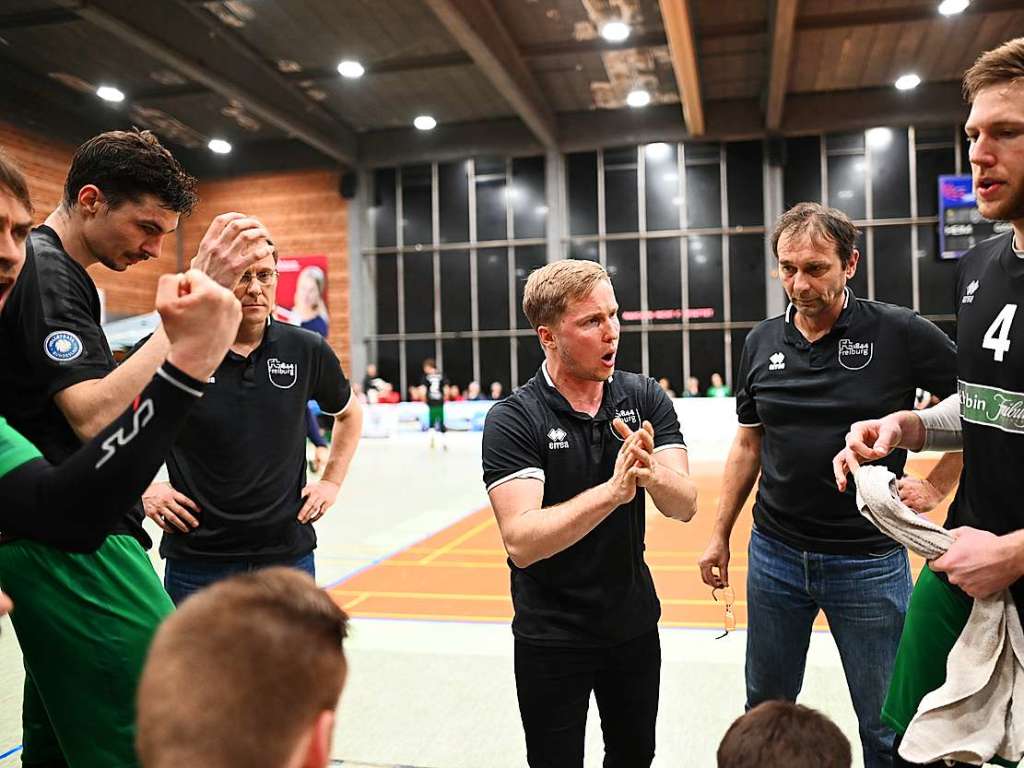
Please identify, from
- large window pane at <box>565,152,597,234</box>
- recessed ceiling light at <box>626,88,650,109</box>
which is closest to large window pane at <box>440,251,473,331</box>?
large window pane at <box>565,152,597,234</box>

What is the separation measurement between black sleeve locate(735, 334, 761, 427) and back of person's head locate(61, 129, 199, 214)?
2199mm

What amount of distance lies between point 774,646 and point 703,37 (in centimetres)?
1726

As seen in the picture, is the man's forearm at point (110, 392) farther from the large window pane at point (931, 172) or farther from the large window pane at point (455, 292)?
the large window pane at point (931, 172)

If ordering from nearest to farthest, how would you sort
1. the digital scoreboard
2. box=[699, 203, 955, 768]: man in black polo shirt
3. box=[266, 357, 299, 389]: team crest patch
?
1. box=[699, 203, 955, 768]: man in black polo shirt
2. box=[266, 357, 299, 389]: team crest patch
3. the digital scoreboard

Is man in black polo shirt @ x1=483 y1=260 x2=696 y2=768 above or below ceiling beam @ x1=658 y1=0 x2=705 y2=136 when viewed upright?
below

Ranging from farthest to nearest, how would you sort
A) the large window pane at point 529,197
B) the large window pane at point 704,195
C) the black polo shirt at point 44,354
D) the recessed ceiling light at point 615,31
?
1. the large window pane at point 529,197
2. the large window pane at point 704,195
3. the recessed ceiling light at point 615,31
4. the black polo shirt at point 44,354

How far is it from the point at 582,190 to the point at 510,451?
21.9m

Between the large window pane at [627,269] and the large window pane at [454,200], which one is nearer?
the large window pane at [627,269]

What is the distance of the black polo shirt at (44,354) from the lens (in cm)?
203

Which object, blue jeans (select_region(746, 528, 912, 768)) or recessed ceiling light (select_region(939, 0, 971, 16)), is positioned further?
recessed ceiling light (select_region(939, 0, 971, 16))

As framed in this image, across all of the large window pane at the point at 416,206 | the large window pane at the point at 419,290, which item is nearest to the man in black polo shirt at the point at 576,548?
the large window pane at the point at 419,290

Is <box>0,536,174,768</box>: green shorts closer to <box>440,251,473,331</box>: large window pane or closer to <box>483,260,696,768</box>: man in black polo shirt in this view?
<box>483,260,696,768</box>: man in black polo shirt

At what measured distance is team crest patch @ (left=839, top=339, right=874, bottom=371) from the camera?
9.62ft

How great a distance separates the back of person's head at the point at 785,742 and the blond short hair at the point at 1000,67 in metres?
1.54
